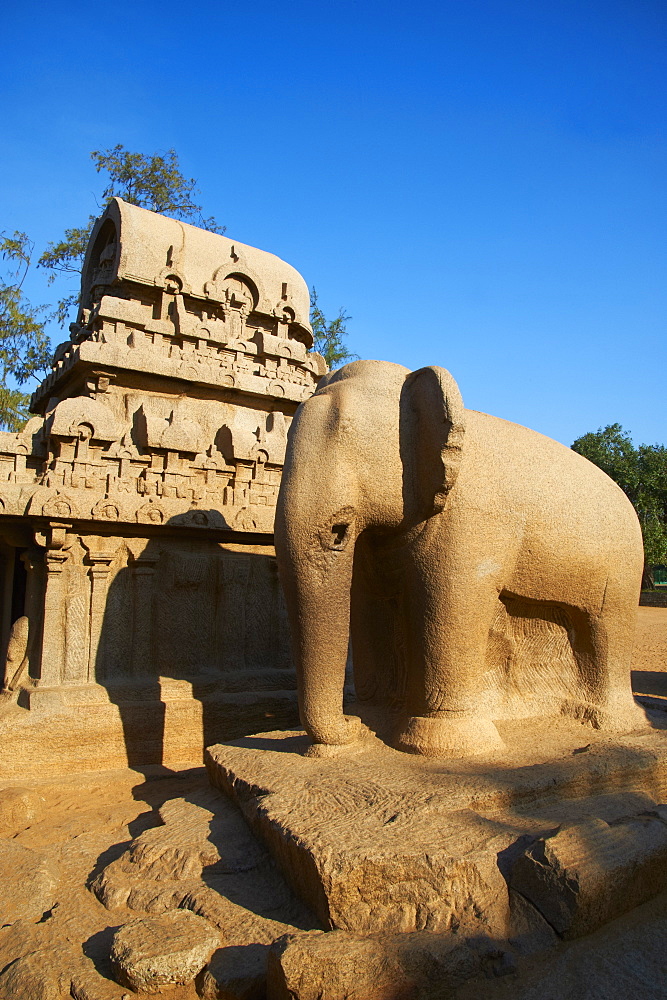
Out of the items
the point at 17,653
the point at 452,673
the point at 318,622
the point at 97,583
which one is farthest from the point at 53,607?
the point at 452,673

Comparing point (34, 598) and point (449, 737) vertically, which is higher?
point (34, 598)

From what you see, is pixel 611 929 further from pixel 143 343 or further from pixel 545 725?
A: pixel 143 343

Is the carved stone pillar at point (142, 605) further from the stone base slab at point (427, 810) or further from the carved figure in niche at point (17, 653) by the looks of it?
the stone base slab at point (427, 810)

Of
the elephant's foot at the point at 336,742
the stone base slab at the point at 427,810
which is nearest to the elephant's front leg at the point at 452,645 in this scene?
the stone base slab at the point at 427,810

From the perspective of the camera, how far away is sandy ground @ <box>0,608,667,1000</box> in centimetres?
225

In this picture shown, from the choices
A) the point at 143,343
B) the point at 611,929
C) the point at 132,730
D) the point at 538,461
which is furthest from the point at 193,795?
the point at 143,343

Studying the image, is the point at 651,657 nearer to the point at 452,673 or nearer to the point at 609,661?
the point at 609,661

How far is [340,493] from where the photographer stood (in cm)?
324

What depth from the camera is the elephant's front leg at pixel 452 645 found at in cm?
343

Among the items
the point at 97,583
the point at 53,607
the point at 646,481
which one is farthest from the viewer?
the point at 646,481

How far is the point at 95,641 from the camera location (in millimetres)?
5414

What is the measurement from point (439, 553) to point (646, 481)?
32059 mm

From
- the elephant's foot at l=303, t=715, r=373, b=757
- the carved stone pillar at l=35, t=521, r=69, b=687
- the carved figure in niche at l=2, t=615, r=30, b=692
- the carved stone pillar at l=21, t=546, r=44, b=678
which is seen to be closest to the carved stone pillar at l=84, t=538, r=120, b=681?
the carved stone pillar at l=35, t=521, r=69, b=687

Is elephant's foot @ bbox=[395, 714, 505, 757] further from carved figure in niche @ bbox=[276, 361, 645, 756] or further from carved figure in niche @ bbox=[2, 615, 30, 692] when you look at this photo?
carved figure in niche @ bbox=[2, 615, 30, 692]
